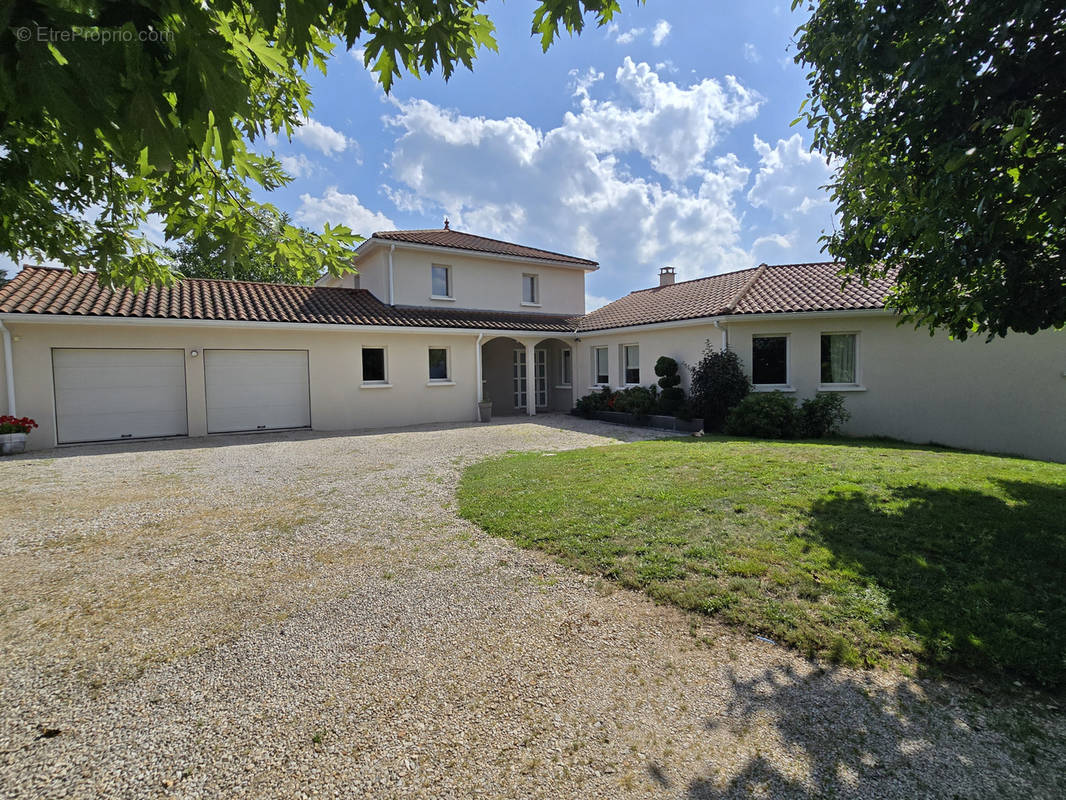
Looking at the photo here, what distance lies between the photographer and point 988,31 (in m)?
4.11

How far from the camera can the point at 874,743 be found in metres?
2.33

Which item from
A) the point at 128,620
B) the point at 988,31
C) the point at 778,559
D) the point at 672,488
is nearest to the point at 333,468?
the point at 128,620

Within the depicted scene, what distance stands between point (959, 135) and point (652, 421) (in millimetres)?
10976

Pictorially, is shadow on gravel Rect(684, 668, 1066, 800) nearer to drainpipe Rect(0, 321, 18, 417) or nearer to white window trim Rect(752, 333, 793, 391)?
white window trim Rect(752, 333, 793, 391)

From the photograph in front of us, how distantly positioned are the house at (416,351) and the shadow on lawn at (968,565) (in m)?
7.97

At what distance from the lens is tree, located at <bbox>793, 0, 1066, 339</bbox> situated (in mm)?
3980

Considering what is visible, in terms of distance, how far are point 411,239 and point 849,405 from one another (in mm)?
14925

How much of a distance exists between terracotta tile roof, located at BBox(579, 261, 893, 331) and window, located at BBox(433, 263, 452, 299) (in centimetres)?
534

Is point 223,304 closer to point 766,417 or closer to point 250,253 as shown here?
point 250,253

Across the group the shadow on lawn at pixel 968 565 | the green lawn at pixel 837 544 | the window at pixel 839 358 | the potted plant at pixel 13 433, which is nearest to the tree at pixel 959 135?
the shadow on lawn at pixel 968 565

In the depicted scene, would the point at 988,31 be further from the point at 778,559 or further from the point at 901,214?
the point at 778,559

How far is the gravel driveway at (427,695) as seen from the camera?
7.09 feet

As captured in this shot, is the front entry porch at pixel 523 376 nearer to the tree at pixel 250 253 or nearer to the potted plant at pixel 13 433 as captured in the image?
the potted plant at pixel 13 433

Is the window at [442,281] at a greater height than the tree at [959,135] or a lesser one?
greater
